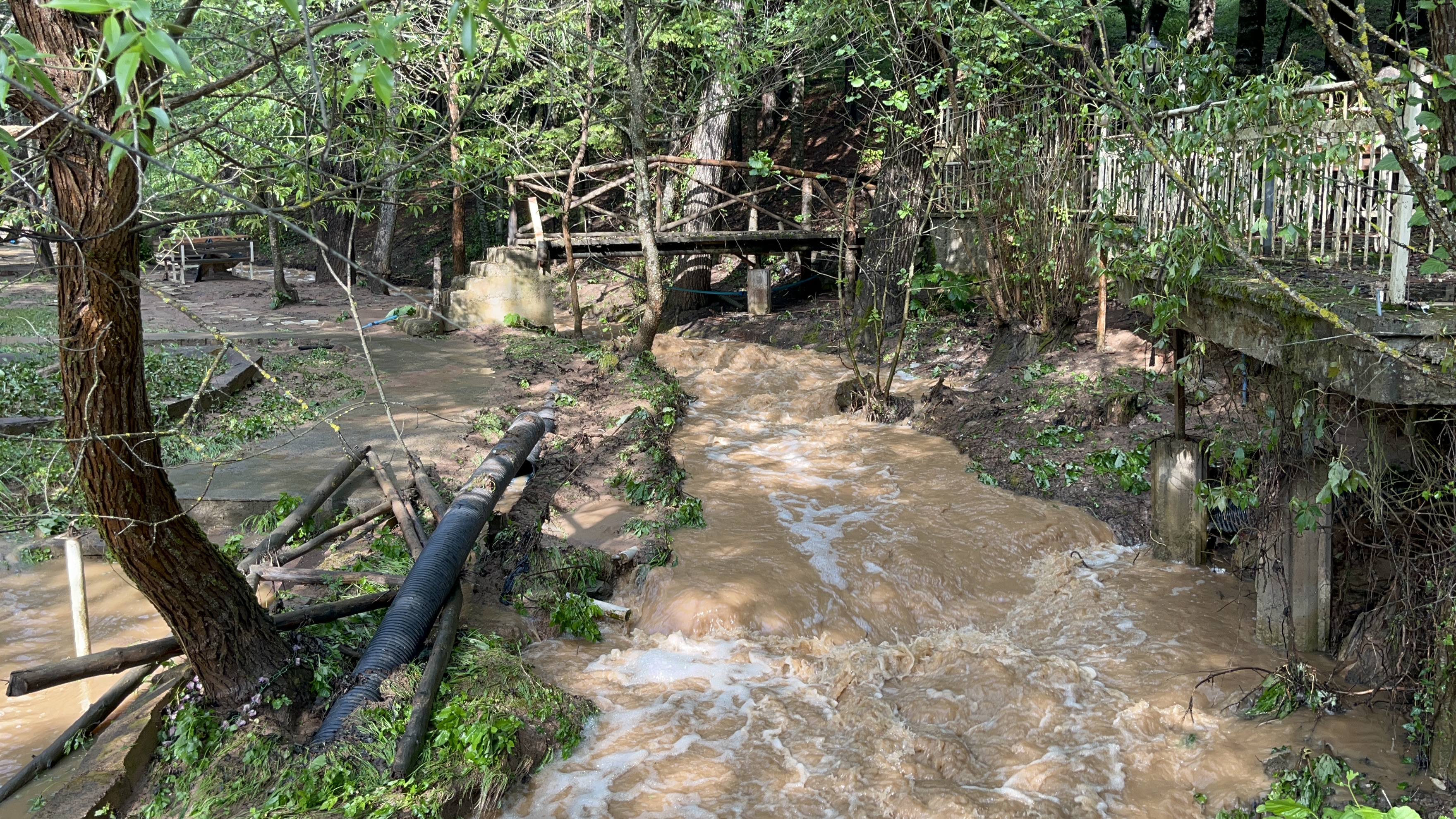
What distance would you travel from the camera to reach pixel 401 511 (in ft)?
21.1

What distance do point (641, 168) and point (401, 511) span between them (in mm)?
5894

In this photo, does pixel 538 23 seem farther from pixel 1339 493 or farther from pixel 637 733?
pixel 1339 493

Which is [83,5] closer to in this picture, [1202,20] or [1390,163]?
[1390,163]

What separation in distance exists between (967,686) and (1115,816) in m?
1.22

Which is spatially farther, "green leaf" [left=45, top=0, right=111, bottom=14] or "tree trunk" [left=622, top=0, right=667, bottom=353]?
"tree trunk" [left=622, top=0, right=667, bottom=353]

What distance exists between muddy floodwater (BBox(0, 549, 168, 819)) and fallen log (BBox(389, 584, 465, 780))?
1.38m

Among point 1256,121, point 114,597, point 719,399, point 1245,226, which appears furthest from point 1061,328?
point 114,597

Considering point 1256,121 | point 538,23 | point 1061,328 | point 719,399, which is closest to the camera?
point 1256,121

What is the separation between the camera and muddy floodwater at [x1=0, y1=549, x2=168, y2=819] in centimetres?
457

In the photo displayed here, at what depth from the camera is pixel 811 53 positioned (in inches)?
556

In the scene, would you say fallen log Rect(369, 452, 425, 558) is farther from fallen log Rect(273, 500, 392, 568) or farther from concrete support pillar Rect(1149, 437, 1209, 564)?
concrete support pillar Rect(1149, 437, 1209, 564)

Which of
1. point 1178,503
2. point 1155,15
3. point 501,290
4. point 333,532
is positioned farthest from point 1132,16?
point 333,532

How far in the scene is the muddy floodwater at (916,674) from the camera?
4609 millimetres

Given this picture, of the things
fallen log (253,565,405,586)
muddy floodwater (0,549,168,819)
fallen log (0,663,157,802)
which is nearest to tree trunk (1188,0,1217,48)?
fallen log (253,565,405,586)
